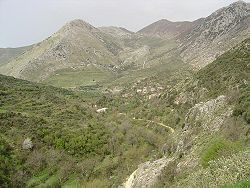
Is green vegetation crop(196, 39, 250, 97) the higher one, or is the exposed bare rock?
green vegetation crop(196, 39, 250, 97)

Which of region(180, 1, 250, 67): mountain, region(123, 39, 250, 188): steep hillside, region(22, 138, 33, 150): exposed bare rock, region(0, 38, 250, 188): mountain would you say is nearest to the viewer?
region(123, 39, 250, 188): steep hillside

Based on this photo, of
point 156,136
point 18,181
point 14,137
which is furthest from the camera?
point 14,137

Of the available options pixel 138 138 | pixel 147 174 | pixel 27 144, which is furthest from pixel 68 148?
pixel 147 174

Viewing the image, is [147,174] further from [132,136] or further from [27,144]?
[27,144]

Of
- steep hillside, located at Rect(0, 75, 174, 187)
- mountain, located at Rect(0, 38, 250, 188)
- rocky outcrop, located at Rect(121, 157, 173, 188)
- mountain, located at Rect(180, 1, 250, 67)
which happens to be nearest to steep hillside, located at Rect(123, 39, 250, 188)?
rocky outcrop, located at Rect(121, 157, 173, 188)

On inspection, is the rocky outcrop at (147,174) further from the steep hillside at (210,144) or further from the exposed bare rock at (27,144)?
the exposed bare rock at (27,144)

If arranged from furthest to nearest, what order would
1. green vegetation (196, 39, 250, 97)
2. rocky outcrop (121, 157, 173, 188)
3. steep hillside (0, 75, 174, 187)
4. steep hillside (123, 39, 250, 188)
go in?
steep hillside (0, 75, 174, 187), green vegetation (196, 39, 250, 97), rocky outcrop (121, 157, 173, 188), steep hillside (123, 39, 250, 188)

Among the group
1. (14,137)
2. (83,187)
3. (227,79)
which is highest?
(227,79)

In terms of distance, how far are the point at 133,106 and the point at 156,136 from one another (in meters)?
43.0

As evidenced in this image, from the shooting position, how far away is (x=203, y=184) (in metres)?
18.0

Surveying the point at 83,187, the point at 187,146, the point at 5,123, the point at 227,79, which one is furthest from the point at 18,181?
the point at 227,79

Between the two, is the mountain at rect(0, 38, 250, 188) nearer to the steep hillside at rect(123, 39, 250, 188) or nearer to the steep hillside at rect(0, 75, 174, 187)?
the steep hillside at rect(0, 75, 174, 187)

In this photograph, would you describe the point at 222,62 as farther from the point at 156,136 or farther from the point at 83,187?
the point at 83,187

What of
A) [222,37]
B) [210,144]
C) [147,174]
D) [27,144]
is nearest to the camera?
[210,144]
